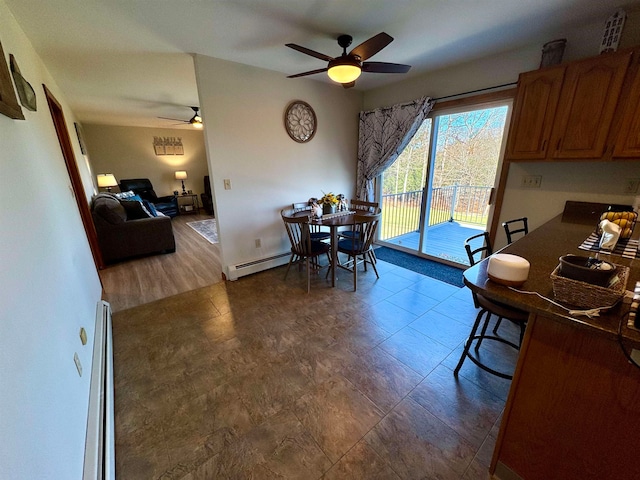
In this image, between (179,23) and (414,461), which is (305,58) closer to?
(179,23)

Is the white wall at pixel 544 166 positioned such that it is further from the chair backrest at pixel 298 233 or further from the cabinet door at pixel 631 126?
the chair backrest at pixel 298 233

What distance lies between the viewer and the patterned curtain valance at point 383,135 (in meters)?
3.32

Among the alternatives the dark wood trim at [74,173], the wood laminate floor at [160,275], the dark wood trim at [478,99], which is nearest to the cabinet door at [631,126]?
the dark wood trim at [478,99]

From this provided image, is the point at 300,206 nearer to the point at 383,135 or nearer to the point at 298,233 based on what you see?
the point at 298,233

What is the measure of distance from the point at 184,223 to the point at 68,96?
3027 mm

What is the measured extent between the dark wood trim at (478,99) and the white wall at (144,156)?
6.95 metres

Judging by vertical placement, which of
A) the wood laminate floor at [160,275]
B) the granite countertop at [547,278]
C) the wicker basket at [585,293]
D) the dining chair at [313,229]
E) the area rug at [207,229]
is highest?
the wicker basket at [585,293]

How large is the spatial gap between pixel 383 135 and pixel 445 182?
113cm

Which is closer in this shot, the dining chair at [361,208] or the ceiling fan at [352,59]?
the ceiling fan at [352,59]

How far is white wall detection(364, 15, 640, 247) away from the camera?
2127 millimetres

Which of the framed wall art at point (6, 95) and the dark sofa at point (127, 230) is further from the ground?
the framed wall art at point (6, 95)

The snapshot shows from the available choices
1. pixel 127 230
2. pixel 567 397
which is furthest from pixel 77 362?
pixel 127 230

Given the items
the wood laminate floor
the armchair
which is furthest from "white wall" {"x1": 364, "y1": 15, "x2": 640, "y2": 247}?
the armchair

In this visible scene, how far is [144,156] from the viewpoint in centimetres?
693
